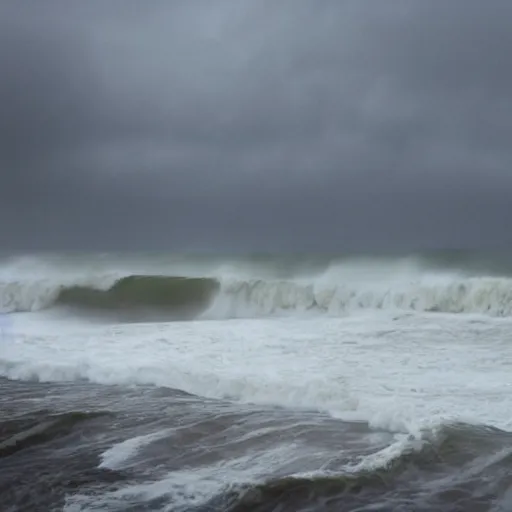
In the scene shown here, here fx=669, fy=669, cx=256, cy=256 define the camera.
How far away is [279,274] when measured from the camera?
1067 inches

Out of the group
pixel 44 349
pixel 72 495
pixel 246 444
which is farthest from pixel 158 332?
pixel 72 495

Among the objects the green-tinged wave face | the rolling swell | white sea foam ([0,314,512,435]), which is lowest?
the rolling swell

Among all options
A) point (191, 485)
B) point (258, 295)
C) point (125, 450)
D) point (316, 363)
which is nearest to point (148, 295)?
point (258, 295)

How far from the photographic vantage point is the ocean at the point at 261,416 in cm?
439

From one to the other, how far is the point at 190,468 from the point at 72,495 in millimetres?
886

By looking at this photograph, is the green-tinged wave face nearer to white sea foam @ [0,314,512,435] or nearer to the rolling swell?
white sea foam @ [0,314,512,435]

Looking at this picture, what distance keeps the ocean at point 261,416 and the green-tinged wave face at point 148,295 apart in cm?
612

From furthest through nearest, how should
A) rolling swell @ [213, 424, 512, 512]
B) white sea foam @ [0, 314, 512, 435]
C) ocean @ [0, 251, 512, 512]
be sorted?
white sea foam @ [0, 314, 512, 435] < ocean @ [0, 251, 512, 512] < rolling swell @ [213, 424, 512, 512]

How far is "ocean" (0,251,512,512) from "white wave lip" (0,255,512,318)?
7.64 feet

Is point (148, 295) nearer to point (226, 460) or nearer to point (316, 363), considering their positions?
point (316, 363)

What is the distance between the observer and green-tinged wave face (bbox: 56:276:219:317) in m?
21.4

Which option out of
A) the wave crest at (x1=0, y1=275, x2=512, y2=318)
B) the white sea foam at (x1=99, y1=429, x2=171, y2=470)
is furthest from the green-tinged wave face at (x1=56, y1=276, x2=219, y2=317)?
the white sea foam at (x1=99, y1=429, x2=171, y2=470)

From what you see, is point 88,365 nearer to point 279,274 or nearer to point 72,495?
point 72,495

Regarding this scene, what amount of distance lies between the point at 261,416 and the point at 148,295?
53.3ft
